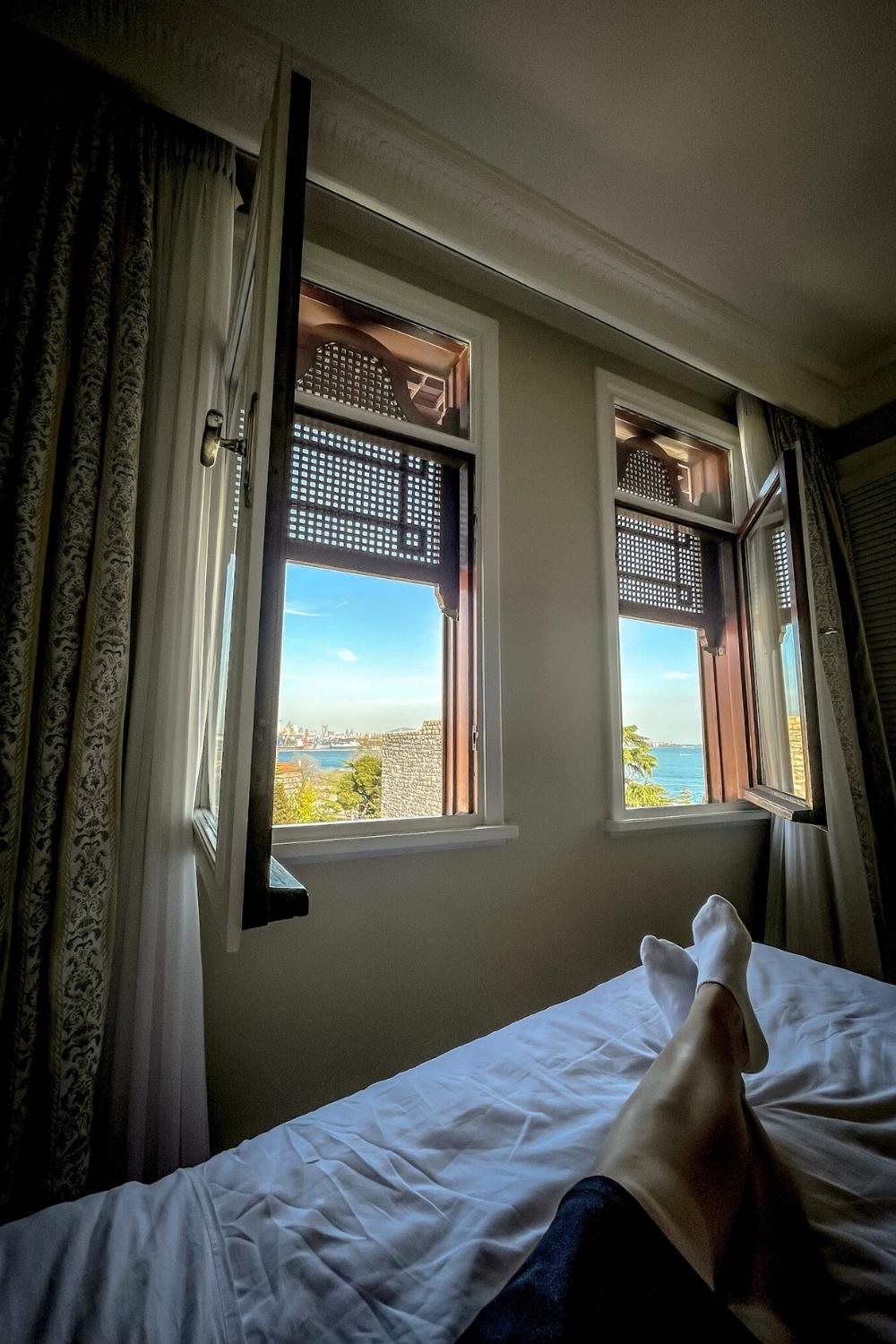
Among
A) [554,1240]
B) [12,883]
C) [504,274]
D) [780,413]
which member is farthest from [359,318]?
[554,1240]

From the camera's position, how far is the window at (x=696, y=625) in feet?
7.09

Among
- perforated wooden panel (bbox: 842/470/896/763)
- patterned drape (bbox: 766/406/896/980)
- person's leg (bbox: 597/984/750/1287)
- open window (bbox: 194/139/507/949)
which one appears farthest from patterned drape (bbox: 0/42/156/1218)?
perforated wooden panel (bbox: 842/470/896/763)

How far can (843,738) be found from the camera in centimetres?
226

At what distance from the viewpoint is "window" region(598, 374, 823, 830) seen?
7.09 feet

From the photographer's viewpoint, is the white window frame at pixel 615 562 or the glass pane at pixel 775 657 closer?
the white window frame at pixel 615 562

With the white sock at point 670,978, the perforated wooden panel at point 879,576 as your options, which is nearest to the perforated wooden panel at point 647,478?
the perforated wooden panel at point 879,576

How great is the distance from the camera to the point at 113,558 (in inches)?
45.6

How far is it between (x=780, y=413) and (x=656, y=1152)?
2.92 metres

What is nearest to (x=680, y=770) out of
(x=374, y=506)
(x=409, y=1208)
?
(x=374, y=506)

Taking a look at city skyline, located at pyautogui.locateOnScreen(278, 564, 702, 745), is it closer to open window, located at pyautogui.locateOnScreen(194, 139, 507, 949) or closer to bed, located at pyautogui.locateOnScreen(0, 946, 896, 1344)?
open window, located at pyautogui.locateOnScreen(194, 139, 507, 949)

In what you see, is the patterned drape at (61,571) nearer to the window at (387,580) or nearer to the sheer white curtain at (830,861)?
the window at (387,580)

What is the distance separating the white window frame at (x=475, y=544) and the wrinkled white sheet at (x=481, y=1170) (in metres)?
0.62

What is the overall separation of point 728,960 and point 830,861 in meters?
1.53

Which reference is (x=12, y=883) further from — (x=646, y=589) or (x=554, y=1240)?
(x=646, y=589)
